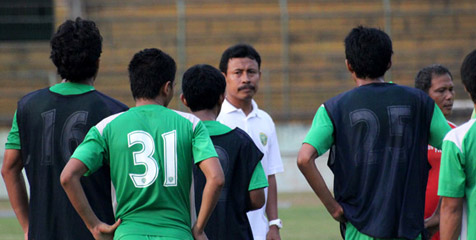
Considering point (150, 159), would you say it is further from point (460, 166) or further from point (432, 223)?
point (432, 223)

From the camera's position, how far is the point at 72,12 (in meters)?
20.0

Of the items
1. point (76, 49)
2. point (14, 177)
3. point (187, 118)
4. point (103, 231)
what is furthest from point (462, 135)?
point (14, 177)

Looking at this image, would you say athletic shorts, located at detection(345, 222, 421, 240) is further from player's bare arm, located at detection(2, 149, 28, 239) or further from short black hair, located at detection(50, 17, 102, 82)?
player's bare arm, located at detection(2, 149, 28, 239)

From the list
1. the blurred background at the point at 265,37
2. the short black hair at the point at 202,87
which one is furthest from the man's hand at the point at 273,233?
the blurred background at the point at 265,37

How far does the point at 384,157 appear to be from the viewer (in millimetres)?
4066

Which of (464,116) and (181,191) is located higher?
(181,191)

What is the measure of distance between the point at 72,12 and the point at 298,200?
26.5ft

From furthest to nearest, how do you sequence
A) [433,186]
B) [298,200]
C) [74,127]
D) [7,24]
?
[7,24] → [298,200] → [433,186] → [74,127]

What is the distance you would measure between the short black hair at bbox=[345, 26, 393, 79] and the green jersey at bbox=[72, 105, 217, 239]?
995 millimetres

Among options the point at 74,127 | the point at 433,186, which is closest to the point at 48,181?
the point at 74,127

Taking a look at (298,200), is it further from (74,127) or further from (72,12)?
(74,127)

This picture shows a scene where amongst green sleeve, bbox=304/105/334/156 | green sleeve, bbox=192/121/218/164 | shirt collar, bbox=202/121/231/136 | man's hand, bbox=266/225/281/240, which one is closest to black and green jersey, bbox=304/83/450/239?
green sleeve, bbox=304/105/334/156

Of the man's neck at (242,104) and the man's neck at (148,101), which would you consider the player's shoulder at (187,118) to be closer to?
the man's neck at (148,101)

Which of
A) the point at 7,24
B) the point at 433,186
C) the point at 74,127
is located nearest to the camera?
the point at 74,127
